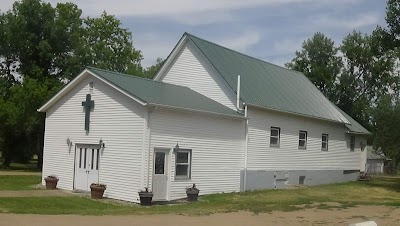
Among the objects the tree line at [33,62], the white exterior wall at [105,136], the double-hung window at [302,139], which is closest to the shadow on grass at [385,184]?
the double-hung window at [302,139]

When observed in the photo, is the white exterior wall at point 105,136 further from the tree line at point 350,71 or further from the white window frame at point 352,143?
the tree line at point 350,71

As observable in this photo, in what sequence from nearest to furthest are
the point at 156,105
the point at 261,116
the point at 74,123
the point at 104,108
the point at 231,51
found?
the point at 156,105, the point at 104,108, the point at 74,123, the point at 261,116, the point at 231,51

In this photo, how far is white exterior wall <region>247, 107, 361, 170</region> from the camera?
26484 millimetres

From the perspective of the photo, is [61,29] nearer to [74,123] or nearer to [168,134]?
[74,123]

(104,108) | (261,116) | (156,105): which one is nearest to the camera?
(156,105)

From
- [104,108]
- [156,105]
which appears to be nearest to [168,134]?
[156,105]

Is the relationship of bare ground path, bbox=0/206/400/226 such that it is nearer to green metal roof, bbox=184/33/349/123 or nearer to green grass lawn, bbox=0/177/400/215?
green grass lawn, bbox=0/177/400/215

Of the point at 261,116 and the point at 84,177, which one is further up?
the point at 261,116

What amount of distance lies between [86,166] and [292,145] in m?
12.3

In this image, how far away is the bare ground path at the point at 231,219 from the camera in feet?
45.9

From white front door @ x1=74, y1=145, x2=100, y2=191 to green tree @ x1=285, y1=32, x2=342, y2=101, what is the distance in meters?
43.6

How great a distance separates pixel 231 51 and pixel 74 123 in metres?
11.0

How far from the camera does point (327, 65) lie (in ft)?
206

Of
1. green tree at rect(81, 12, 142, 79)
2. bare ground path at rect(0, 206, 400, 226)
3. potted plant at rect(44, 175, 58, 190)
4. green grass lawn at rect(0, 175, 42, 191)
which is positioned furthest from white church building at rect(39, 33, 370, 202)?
green tree at rect(81, 12, 142, 79)
